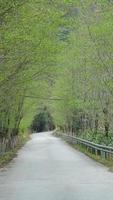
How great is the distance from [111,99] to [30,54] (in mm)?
11018

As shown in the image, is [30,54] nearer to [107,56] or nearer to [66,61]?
[107,56]

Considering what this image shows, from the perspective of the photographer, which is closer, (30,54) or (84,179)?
(84,179)

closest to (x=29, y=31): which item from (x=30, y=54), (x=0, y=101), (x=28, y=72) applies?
(x=30, y=54)

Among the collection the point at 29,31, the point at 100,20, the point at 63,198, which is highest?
the point at 100,20

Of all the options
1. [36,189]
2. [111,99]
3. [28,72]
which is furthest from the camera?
[111,99]

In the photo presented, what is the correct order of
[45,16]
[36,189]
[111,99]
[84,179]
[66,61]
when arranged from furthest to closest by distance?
[66,61] < [111,99] < [45,16] < [84,179] < [36,189]

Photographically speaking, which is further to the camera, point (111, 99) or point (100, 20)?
point (111, 99)

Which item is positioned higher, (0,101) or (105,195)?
(0,101)

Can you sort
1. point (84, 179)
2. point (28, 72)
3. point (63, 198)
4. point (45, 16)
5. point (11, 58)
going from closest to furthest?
point (63, 198)
point (84, 179)
point (45, 16)
point (11, 58)
point (28, 72)

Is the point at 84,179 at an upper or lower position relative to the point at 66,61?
lower

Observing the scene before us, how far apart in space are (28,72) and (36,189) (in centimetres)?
1180

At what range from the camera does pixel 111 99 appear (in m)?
34.2

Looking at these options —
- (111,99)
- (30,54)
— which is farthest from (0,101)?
(111,99)

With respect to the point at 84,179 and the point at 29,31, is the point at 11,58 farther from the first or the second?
the point at 84,179
